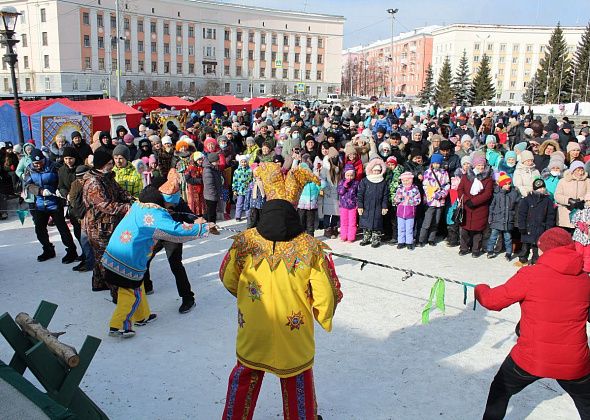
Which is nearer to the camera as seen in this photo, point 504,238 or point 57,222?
point 57,222

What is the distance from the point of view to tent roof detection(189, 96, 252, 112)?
76.6ft

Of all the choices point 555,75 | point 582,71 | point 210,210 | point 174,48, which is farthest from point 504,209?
point 174,48

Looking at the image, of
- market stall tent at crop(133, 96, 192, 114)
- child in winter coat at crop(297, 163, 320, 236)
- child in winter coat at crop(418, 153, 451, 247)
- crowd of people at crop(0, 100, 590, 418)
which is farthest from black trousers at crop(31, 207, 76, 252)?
market stall tent at crop(133, 96, 192, 114)

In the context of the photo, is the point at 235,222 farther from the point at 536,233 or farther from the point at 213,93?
the point at 213,93

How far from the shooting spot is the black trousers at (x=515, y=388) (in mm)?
2943

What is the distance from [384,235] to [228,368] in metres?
4.68

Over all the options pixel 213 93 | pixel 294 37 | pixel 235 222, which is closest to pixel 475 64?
pixel 294 37

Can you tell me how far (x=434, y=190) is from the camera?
Result: 762 cm

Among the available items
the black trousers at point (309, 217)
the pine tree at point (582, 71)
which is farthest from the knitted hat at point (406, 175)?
the pine tree at point (582, 71)

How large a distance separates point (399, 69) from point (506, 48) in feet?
70.8

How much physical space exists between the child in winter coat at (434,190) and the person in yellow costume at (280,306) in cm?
511

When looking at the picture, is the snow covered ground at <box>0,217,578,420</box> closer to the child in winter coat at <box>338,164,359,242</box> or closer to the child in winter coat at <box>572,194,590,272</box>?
the child in winter coat at <box>572,194,590,272</box>

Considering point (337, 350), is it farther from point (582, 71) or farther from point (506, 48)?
point (506, 48)

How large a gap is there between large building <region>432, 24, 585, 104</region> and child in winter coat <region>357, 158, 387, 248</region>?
86.4m
